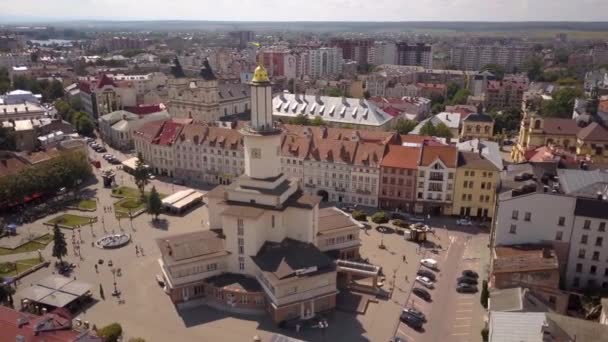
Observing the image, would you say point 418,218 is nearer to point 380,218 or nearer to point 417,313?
point 380,218

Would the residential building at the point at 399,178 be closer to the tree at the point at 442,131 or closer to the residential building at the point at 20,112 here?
the tree at the point at 442,131

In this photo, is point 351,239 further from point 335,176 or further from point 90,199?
point 90,199

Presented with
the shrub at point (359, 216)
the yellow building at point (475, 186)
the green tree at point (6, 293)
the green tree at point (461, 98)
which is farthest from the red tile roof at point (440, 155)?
the green tree at point (461, 98)

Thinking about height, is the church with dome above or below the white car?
above

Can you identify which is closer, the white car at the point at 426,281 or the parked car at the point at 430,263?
the white car at the point at 426,281

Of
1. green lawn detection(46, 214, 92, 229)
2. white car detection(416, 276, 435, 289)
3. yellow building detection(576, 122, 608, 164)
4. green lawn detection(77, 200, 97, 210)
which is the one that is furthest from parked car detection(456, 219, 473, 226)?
green lawn detection(77, 200, 97, 210)

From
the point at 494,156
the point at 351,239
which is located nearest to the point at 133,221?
the point at 351,239

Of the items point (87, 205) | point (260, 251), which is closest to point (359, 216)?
point (260, 251)

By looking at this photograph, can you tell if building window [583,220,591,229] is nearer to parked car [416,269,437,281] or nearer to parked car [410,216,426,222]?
parked car [416,269,437,281]
